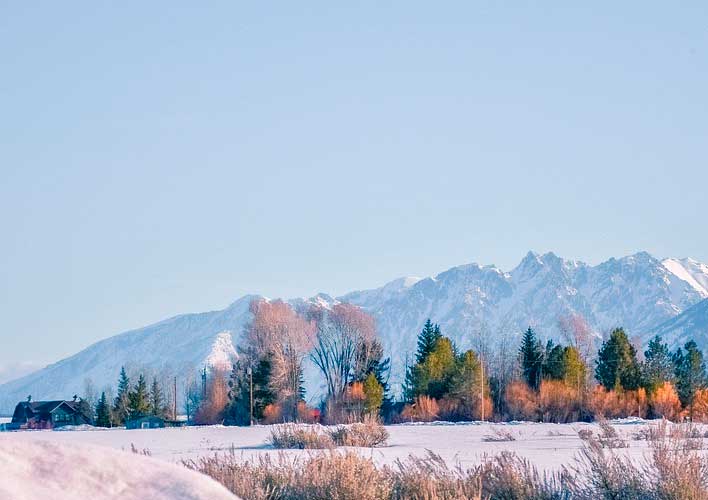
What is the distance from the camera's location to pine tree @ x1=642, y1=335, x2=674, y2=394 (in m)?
60.4

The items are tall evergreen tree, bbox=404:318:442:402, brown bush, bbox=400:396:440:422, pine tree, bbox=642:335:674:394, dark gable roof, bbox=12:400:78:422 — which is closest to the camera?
brown bush, bbox=400:396:440:422

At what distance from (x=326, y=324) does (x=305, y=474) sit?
72.6 meters

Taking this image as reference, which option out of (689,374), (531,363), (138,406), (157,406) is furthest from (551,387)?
(157,406)

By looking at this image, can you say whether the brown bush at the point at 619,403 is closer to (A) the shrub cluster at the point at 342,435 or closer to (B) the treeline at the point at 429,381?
(B) the treeline at the point at 429,381

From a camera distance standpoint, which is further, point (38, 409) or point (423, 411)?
point (38, 409)

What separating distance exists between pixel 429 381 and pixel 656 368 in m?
14.3

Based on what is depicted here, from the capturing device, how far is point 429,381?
2441 inches

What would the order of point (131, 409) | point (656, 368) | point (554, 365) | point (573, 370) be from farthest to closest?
1. point (131, 409)
2. point (656, 368)
3. point (554, 365)
4. point (573, 370)

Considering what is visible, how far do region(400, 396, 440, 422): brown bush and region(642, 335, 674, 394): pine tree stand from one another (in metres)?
12.2

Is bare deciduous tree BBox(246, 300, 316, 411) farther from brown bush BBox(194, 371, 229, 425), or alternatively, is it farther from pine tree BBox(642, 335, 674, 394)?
pine tree BBox(642, 335, 674, 394)

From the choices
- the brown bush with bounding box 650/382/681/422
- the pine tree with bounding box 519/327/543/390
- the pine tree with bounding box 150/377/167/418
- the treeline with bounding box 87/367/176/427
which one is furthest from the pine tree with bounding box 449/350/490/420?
the pine tree with bounding box 150/377/167/418

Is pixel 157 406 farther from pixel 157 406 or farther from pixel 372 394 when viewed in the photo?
pixel 372 394

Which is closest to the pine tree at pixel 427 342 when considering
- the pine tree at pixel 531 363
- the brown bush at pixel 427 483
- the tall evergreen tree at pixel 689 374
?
the pine tree at pixel 531 363

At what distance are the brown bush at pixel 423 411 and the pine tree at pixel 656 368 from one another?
12201 millimetres
